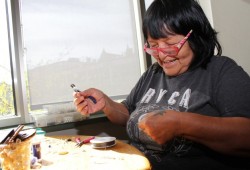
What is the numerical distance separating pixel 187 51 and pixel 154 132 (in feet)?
1.55

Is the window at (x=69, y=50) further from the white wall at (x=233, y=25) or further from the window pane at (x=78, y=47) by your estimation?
the white wall at (x=233, y=25)

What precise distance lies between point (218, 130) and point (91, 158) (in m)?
0.45

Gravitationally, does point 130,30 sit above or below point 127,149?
above

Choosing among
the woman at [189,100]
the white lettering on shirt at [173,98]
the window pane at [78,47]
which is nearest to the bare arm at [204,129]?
the woman at [189,100]

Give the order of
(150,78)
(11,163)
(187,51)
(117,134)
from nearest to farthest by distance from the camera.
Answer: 1. (11,163)
2. (187,51)
3. (150,78)
4. (117,134)

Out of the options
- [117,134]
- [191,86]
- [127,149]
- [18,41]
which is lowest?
[117,134]

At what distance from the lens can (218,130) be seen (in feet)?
2.46

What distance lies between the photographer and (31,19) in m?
1.71

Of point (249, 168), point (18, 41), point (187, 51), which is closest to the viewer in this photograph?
point (249, 168)

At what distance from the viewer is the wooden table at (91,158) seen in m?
0.76

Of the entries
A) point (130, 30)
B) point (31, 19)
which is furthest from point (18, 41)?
point (130, 30)

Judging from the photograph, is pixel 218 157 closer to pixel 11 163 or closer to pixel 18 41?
pixel 11 163

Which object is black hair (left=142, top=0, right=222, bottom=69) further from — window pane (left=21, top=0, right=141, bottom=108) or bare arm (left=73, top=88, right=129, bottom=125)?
window pane (left=21, top=0, right=141, bottom=108)

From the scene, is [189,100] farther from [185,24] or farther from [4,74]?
[4,74]
